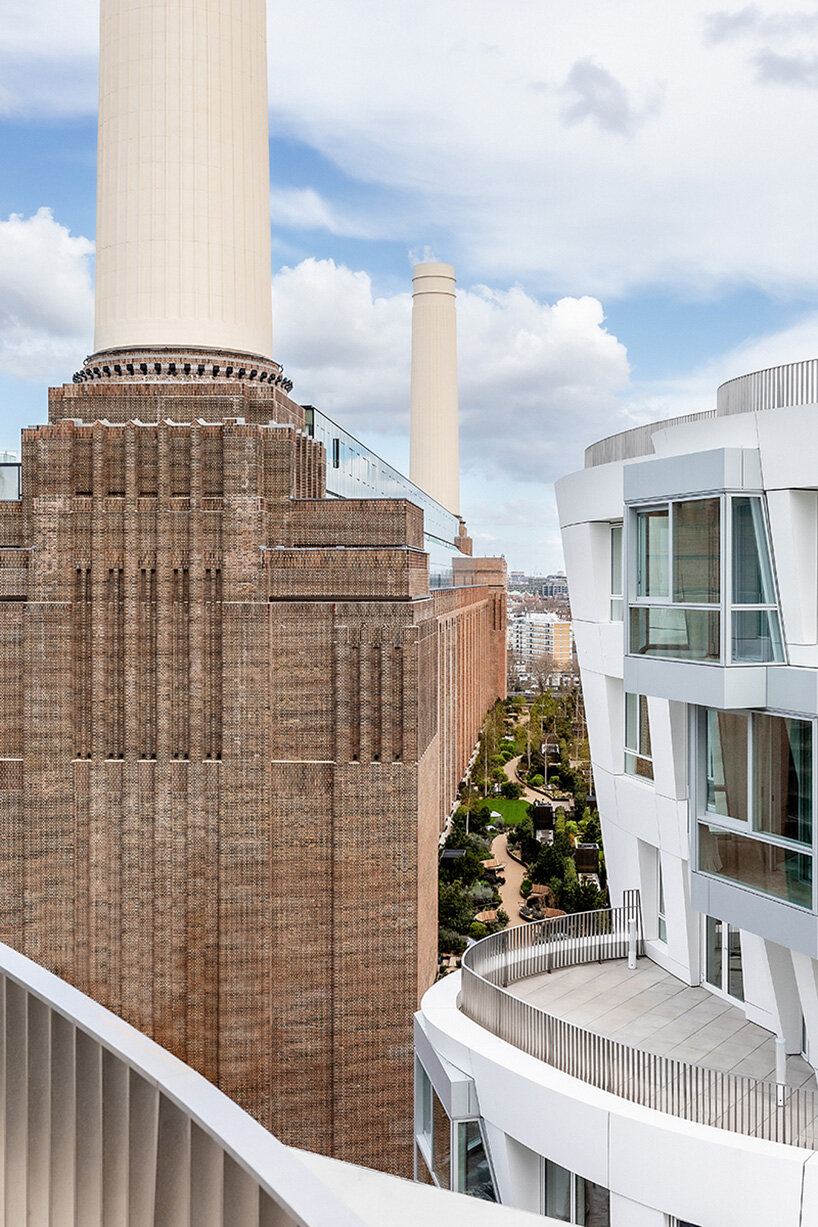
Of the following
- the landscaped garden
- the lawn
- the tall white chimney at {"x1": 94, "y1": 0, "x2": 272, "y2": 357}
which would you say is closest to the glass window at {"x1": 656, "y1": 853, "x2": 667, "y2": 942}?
the tall white chimney at {"x1": 94, "y1": 0, "x2": 272, "y2": 357}

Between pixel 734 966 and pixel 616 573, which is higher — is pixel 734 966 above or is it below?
below

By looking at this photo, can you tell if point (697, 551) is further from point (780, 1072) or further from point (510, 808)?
point (510, 808)

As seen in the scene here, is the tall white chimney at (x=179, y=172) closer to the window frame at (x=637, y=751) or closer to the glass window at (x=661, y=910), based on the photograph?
the window frame at (x=637, y=751)

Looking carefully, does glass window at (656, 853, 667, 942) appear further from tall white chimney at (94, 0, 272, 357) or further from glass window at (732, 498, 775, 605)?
tall white chimney at (94, 0, 272, 357)

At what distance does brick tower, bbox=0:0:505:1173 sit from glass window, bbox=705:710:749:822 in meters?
12.1

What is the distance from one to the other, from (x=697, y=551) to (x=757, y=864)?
357 centimetres

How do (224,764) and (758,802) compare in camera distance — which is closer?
(758,802)

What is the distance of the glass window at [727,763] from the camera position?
472 inches

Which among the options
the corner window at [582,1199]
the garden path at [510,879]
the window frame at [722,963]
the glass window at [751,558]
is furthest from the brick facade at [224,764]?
the garden path at [510,879]

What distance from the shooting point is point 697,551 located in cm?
1207

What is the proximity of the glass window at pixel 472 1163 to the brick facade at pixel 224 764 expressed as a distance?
1078 cm

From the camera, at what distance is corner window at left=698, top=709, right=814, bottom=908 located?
36.1 feet

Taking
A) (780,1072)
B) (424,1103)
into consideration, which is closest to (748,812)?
(780,1072)

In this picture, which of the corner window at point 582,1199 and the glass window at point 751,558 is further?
the glass window at point 751,558
